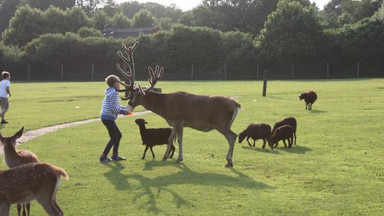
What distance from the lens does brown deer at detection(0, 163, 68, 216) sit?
8.45 m

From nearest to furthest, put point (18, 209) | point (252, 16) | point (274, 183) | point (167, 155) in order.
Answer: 1. point (18, 209)
2. point (274, 183)
3. point (167, 155)
4. point (252, 16)

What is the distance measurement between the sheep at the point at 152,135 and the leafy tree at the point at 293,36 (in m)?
55.2

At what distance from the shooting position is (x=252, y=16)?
104 m

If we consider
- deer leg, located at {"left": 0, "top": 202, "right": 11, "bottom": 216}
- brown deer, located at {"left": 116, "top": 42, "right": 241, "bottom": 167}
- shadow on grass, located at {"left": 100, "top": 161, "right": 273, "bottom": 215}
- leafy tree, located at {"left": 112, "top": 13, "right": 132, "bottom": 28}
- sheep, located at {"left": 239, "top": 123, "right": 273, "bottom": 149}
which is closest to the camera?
deer leg, located at {"left": 0, "top": 202, "right": 11, "bottom": 216}

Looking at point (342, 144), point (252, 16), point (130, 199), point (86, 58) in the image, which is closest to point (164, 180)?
point (130, 199)

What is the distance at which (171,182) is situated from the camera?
1202cm

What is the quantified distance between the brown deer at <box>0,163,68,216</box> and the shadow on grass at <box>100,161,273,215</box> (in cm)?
212

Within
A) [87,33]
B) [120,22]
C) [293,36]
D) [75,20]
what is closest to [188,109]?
[293,36]

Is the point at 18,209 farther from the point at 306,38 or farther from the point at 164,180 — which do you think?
the point at 306,38

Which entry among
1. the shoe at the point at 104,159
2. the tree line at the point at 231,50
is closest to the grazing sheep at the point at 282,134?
the shoe at the point at 104,159

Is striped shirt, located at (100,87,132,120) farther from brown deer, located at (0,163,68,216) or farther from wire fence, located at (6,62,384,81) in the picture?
wire fence, located at (6,62,384,81)

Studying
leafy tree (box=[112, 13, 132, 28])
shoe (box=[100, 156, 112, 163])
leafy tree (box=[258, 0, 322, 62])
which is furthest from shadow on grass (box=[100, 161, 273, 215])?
leafy tree (box=[112, 13, 132, 28])

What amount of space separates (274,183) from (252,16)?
310 feet

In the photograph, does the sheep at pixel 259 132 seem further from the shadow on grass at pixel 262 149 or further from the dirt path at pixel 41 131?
the dirt path at pixel 41 131
